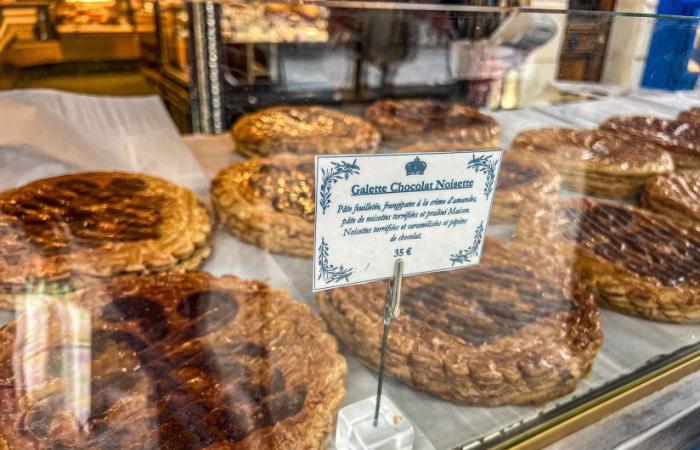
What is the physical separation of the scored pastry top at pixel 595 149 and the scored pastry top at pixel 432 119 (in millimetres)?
240

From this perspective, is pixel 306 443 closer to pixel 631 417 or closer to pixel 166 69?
pixel 631 417

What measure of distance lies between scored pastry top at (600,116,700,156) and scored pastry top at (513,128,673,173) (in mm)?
116

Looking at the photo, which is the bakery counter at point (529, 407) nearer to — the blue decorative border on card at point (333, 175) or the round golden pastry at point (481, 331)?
the round golden pastry at point (481, 331)

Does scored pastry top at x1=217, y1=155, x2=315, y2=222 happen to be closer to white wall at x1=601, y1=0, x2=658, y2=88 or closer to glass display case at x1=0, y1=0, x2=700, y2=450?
glass display case at x1=0, y1=0, x2=700, y2=450

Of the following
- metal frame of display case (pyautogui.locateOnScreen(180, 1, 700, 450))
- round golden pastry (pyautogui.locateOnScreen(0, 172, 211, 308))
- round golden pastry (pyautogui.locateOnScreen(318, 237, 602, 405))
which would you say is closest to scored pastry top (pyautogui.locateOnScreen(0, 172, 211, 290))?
round golden pastry (pyautogui.locateOnScreen(0, 172, 211, 308))

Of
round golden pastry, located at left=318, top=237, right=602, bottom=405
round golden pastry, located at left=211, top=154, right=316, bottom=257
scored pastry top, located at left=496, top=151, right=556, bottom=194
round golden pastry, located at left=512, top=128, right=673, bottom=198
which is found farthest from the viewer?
round golden pastry, located at left=512, top=128, right=673, bottom=198

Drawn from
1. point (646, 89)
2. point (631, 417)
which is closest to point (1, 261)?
point (631, 417)

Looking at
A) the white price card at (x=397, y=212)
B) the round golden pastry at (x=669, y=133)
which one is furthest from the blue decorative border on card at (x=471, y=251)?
the round golden pastry at (x=669, y=133)

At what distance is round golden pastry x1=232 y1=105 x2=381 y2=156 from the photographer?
2.94m

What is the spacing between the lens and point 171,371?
1335 mm

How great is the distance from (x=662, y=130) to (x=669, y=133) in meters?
0.05

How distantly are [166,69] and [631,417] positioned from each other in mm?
3081

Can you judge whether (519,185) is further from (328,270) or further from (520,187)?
(328,270)

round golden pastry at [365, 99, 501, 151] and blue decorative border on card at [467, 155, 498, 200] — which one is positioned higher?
blue decorative border on card at [467, 155, 498, 200]
